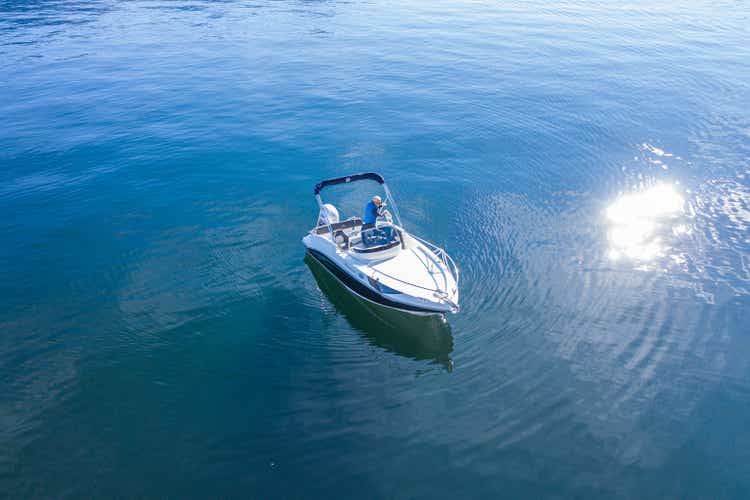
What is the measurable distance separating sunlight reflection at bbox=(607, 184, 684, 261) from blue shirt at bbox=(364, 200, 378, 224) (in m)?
12.9

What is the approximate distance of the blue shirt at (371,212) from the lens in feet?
73.7

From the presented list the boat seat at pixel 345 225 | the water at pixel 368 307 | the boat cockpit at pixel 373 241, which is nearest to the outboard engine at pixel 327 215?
the boat seat at pixel 345 225

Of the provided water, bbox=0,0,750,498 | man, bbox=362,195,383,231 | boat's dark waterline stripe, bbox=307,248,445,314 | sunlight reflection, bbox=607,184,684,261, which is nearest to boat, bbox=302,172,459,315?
boat's dark waterline stripe, bbox=307,248,445,314

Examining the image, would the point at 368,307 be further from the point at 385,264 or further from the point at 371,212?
the point at 371,212

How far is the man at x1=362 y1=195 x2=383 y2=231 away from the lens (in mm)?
22438

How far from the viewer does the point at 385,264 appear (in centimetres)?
2128

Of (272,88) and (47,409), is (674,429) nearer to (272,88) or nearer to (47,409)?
(47,409)

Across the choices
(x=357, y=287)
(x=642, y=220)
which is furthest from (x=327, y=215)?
(x=642, y=220)

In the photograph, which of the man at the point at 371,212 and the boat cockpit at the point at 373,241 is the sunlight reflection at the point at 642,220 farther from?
the man at the point at 371,212

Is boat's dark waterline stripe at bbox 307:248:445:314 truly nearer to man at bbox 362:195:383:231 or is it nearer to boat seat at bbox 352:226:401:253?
boat seat at bbox 352:226:401:253

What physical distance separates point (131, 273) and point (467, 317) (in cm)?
1712

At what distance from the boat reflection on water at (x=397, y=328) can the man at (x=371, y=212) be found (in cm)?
330

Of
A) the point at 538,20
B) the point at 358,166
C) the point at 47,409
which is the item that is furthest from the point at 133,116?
the point at 538,20

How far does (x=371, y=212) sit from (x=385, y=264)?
2.95 meters
